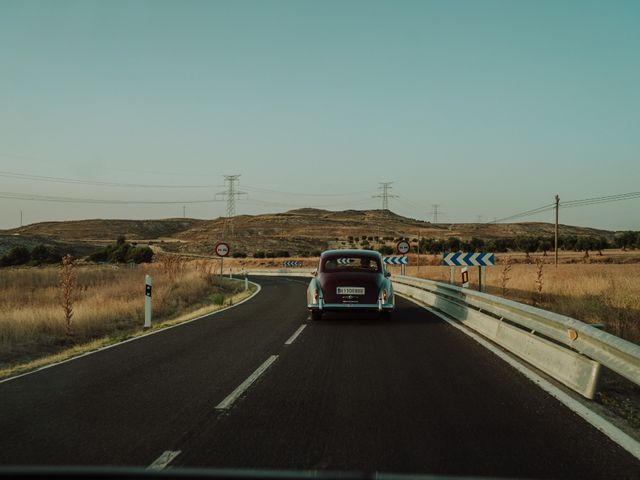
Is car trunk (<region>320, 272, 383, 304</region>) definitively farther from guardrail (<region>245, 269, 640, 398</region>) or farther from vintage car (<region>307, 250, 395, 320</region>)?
guardrail (<region>245, 269, 640, 398</region>)

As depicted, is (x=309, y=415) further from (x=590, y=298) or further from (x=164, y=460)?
(x=590, y=298)

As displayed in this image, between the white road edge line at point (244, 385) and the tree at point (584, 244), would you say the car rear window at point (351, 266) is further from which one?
the tree at point (584, 244)

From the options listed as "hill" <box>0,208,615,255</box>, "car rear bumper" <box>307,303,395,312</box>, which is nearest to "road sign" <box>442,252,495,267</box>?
"car rear bumper" <box>307,303,395,312</box>

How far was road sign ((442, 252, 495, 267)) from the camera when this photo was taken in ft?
59.3

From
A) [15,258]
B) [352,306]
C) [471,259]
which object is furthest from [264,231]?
[352,306]

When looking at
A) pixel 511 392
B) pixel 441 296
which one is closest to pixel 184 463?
pixel 511 392

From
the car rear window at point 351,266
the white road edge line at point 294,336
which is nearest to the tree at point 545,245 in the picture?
the car rear window at point 351,266

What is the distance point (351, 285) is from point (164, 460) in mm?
9522

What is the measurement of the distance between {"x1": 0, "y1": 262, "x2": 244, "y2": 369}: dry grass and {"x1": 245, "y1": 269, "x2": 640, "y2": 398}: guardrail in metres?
8.83

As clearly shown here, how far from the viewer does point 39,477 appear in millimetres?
2301

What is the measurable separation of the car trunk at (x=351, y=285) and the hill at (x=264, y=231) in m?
98.5

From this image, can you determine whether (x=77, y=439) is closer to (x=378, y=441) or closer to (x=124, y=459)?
(x=124, y=459)

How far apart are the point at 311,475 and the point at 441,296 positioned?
15680mm

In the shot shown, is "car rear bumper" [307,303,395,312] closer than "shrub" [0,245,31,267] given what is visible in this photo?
Yes
